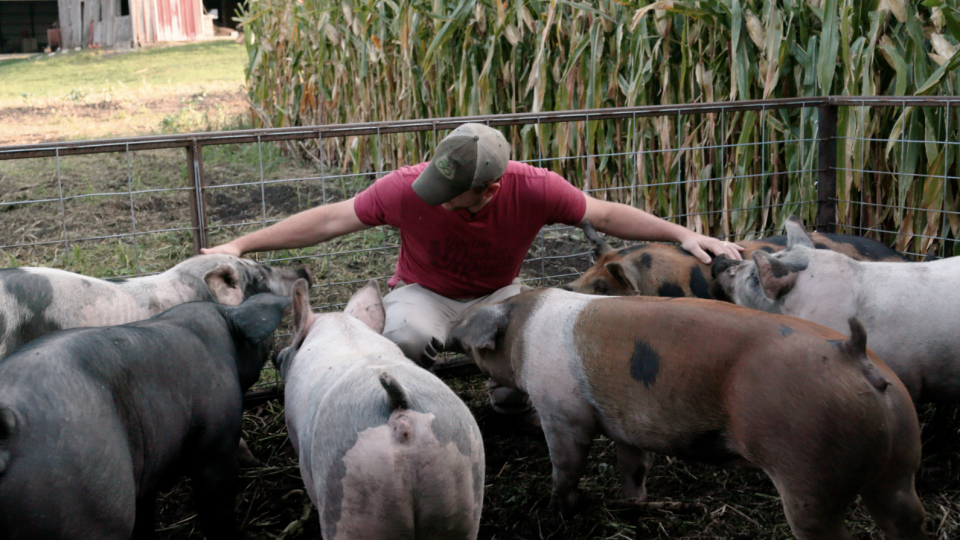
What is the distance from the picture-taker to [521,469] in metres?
3.54

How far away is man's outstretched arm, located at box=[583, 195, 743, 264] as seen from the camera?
3.72 metres

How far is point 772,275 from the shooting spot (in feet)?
10.8

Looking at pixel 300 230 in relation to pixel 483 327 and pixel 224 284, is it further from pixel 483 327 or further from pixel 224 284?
pixel 483 327

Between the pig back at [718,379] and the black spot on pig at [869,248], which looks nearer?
the pig back at [718,379]

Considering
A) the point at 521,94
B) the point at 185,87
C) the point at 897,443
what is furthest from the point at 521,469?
the point at 185,87

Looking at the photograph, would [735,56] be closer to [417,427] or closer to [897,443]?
[897,443]

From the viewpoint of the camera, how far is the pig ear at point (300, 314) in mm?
2938

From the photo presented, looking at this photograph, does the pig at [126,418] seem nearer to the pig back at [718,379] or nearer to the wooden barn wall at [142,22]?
the pig back at [718,379]

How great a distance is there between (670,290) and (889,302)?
0.87m

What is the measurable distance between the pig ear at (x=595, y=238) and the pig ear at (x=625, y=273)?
0.23 m

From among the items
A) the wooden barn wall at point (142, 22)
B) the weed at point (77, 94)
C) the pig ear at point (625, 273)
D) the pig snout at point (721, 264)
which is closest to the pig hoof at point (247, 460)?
the pig ear at point (625, 273)

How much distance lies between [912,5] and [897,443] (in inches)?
131

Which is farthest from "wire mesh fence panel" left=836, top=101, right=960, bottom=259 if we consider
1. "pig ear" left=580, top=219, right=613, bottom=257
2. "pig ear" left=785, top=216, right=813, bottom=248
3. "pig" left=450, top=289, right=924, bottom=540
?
"pig" left=450, top=289, right=924, bottom=540

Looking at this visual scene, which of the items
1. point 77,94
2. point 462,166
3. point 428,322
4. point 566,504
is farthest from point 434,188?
point 77,94
